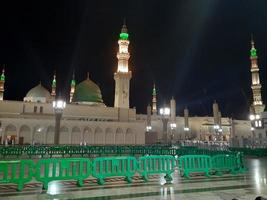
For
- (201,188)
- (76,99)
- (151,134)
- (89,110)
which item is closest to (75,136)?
(89,110)

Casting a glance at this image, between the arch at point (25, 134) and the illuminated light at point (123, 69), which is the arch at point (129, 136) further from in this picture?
the arch at point (25, 134)

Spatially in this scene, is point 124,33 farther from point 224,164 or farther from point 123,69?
point 224,164

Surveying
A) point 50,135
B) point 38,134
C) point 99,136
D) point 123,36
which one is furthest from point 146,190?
point 123,36

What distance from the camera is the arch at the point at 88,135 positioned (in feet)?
129

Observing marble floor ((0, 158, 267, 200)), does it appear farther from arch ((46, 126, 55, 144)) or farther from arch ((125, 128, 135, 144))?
arch ((125, 128, 135, 144))

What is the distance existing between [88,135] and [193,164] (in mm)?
31114

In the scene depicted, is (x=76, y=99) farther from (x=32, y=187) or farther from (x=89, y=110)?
(x=32, y=187)

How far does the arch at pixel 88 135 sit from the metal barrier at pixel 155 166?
102 feet

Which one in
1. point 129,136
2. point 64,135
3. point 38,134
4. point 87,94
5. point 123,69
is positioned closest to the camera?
point 38,134

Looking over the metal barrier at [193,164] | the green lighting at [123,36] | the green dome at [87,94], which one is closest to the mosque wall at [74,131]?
the green dome at [87,94]

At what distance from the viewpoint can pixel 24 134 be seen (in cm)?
3609

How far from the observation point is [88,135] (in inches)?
1559

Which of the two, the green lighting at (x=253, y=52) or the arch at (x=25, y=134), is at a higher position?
the green lighting at (x=253, y=52)

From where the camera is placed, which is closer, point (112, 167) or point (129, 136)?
point (112, 167)
